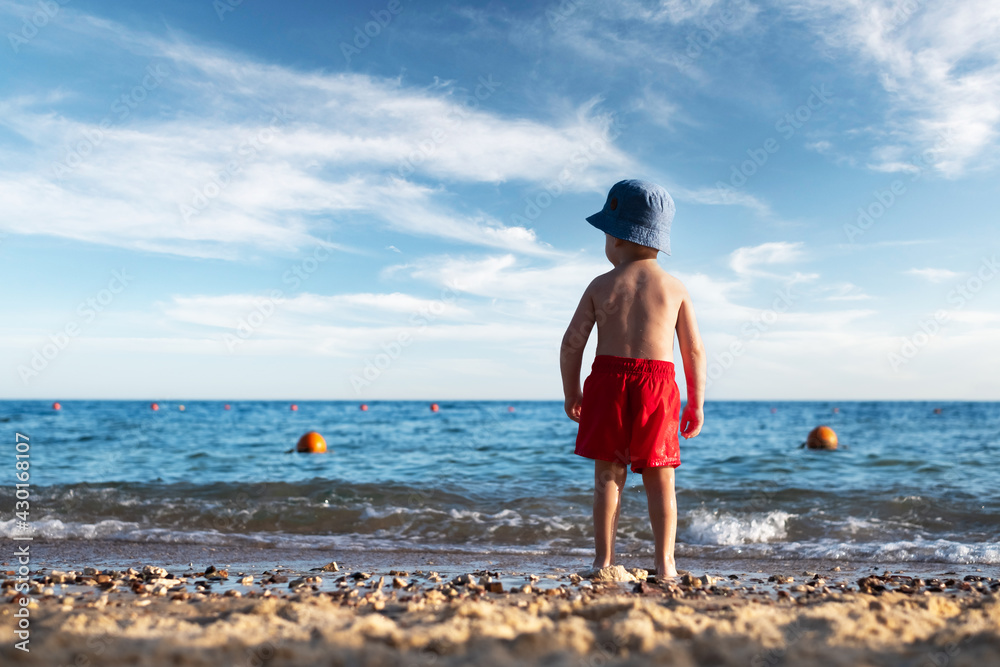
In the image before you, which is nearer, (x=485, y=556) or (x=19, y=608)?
(x=19, y=608)

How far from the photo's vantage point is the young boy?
10.5ft

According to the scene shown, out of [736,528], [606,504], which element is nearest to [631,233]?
[606,504]

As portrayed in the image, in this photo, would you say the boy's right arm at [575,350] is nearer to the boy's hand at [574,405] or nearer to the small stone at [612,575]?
the boy's hand at [574,405]

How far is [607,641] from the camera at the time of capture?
6.22 ft

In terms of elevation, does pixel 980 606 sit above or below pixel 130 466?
above

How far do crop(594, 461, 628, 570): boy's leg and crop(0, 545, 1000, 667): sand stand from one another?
0.14m

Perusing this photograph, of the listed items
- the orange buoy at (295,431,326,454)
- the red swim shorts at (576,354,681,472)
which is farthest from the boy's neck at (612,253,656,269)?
the orange buoy at (295,431,326,454)

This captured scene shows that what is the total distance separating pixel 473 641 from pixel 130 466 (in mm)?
9424

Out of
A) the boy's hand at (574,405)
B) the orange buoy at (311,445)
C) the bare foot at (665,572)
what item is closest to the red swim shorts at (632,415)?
the boy's hand at (574,405)

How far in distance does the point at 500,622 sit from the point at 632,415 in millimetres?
1410

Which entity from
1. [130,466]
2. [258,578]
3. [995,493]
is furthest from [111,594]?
[995,493]

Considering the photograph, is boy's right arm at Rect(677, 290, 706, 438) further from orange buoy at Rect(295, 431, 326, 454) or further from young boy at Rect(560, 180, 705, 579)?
orange buoy at Rect(295, 431, 326, 454)

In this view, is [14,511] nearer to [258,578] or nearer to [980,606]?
[258,578]

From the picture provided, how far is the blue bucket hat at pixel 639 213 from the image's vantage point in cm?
338
